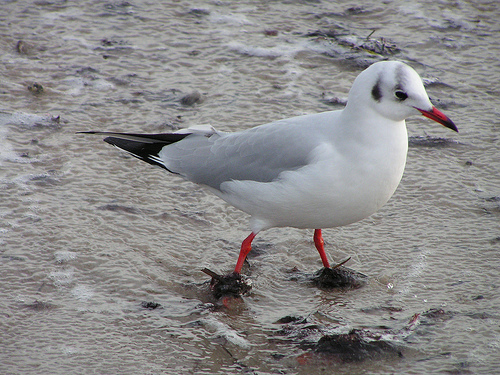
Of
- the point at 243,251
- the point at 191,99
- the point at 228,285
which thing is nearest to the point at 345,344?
the point at 228,285

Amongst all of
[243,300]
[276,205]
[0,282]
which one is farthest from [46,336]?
[276,205]

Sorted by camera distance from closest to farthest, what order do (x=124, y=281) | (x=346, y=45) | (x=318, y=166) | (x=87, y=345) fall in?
(x=87, y=345) → (x=318, y=166) → (x=124, y=281) → (x=346, y=45)

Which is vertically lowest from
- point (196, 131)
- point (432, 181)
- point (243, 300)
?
point (243, 300)

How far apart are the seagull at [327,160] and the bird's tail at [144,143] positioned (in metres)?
0.38

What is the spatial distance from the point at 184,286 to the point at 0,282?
1.11 metres

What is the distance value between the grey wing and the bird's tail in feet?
0.14

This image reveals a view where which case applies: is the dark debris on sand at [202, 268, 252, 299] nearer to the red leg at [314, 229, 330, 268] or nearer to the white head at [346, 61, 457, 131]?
the red leg at [314, 229, 330, 268]

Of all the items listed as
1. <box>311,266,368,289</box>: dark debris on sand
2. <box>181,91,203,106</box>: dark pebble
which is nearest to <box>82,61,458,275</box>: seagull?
<box>311,266,368,289</box>: dark debris on sand

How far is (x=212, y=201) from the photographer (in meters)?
5.00

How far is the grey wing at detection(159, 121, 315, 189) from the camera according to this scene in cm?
399

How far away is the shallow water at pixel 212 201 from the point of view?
355 cm

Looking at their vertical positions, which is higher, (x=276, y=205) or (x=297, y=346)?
(x=276, y=205)

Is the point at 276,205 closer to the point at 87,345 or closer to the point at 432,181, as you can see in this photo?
the point at 87,345

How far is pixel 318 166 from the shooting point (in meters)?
3.78
